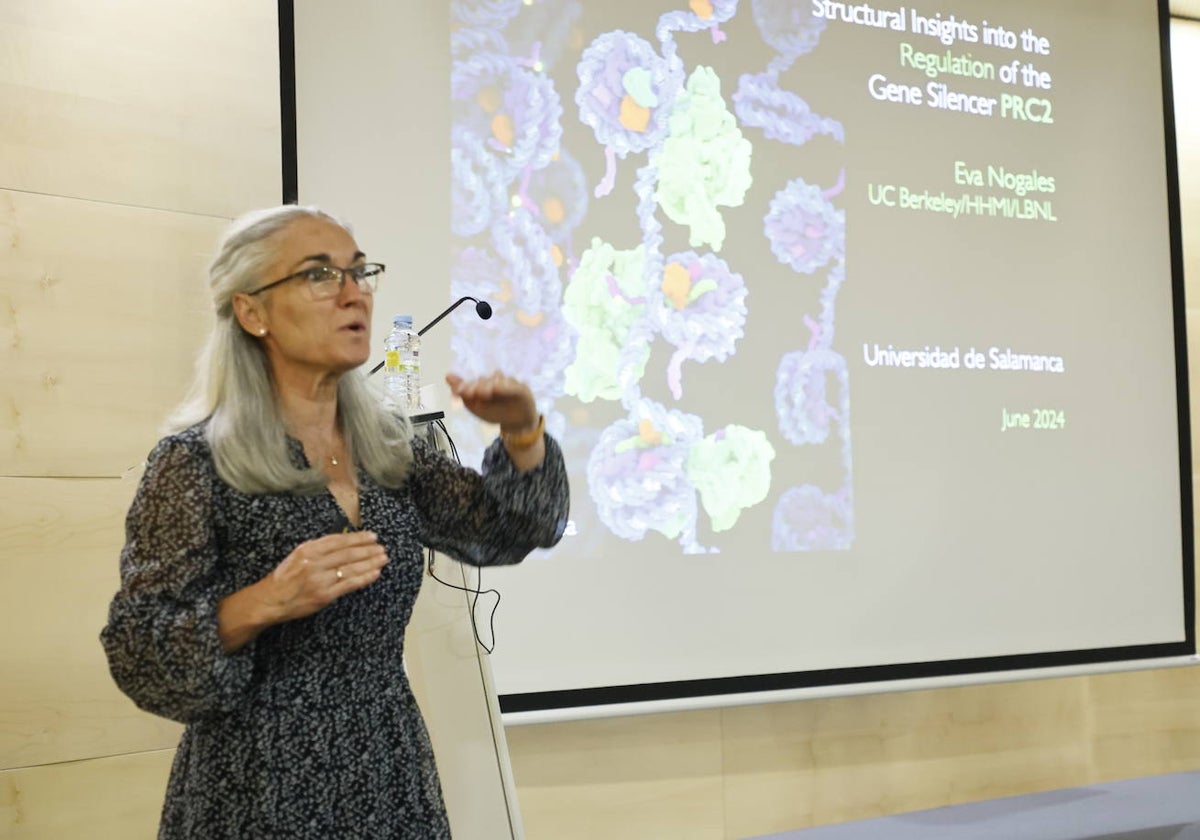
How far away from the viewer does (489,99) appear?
3018 mm

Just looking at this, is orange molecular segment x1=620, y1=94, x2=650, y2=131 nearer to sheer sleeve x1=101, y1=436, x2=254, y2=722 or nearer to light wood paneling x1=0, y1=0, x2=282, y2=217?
light wood paneling x1=0, y1=0, x2=282, y2=217

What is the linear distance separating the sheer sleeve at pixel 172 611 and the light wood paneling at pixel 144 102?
1580 mm

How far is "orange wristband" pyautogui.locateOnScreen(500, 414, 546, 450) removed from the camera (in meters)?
1.54

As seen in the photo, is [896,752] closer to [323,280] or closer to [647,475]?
[647,475]

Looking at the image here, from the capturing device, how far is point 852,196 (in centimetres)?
353

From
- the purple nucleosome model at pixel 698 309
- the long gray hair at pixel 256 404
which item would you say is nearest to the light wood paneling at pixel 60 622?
the long gray hair at pixel 256 404

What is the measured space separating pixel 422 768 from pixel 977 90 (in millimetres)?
3136

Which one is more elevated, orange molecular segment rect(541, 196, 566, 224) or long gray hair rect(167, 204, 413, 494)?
orange molecular segment rect(541, 196, 566, 224)

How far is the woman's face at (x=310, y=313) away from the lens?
1.47 metres

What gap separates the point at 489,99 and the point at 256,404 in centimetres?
178

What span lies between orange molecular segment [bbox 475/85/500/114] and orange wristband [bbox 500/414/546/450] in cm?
168

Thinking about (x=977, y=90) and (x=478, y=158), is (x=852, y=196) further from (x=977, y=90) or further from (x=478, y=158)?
(x=478, y=158)

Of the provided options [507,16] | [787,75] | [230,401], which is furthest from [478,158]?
[230,401]

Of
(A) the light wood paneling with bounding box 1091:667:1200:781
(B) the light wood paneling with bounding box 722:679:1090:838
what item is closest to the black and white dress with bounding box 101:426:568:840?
(B) the light wood paneling with bounding box 722:679:1090:838
